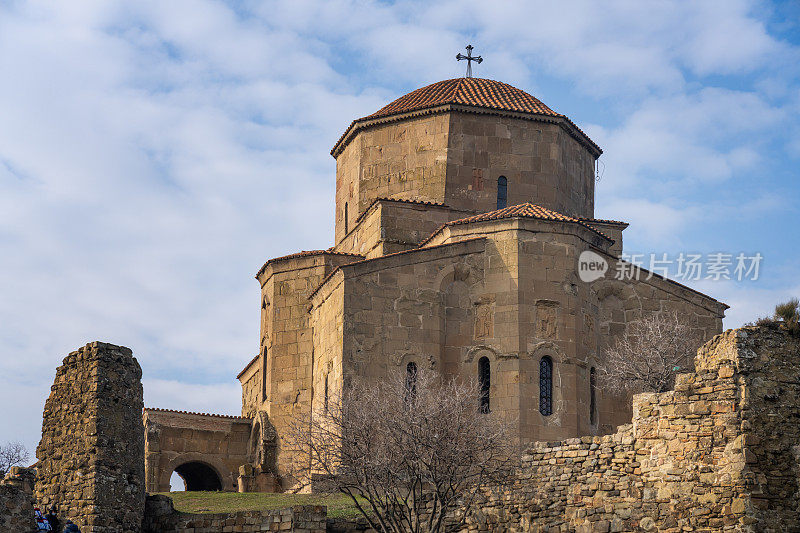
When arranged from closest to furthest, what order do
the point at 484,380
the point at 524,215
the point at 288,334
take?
the point at 484,380, the point at 524,215, the point at 288,334

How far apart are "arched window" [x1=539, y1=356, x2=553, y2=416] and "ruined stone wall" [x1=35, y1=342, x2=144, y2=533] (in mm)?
10236

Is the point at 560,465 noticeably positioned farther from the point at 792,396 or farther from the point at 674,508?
the point at 792,396

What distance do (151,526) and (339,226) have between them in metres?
16.0

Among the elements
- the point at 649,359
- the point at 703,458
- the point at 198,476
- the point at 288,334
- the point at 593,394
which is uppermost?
the point at 288,334

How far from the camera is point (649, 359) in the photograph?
98.6 ft

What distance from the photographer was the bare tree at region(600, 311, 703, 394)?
29828 millimetres

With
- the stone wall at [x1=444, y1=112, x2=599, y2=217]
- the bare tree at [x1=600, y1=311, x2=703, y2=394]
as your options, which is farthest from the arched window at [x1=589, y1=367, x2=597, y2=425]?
the stone wall at [x1=444, y1=112, x2=599, y2=217]

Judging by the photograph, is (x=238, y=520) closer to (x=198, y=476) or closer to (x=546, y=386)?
(x=546, y=386)

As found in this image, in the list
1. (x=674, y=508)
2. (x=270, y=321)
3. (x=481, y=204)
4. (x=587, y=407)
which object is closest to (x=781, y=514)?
(x=674, y=508)

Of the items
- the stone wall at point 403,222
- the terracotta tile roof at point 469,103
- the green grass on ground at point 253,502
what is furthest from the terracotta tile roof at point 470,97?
the green grass on ground at point 253,502

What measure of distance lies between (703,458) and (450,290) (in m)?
10.8

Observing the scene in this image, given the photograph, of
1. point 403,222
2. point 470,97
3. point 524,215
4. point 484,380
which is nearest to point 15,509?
point 484,380

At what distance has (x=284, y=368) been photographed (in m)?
34.4

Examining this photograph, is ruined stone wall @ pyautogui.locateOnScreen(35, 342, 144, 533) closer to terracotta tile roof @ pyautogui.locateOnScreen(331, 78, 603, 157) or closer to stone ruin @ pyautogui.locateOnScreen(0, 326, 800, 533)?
stone ruin @ pyautogui.locateOnScreen(0, 326, 800, 533)
